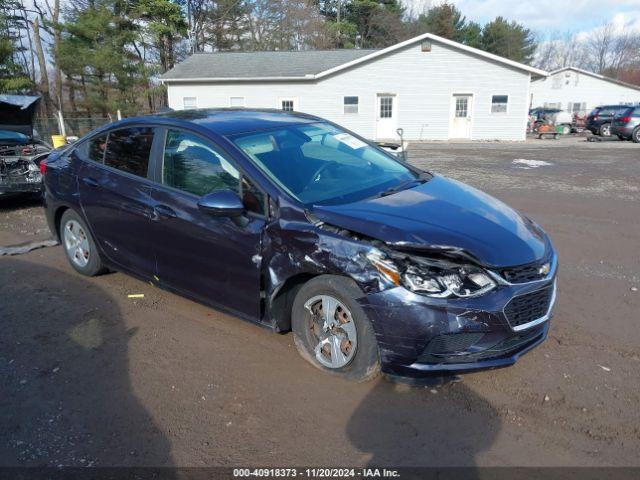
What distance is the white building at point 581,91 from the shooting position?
40406 millimetres

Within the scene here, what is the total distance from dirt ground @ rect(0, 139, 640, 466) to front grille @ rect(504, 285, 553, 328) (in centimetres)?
48

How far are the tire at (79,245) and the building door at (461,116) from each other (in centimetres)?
2251

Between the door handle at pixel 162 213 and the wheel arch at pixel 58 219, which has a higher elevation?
the door handle at pixel 162 213

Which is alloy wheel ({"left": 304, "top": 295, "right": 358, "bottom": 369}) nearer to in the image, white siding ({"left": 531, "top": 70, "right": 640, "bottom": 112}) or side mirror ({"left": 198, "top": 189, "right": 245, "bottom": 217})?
side mirror ({"left": 198, "top": 189, "right": 245, "bottom": 217})

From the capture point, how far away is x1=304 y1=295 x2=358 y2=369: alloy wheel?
10.4ft

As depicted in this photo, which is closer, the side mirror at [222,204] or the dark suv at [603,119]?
the side mirror at [222,204]

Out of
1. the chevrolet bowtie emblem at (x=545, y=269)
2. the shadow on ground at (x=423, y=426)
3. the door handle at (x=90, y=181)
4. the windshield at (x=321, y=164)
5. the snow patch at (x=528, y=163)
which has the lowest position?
the shadow on ground at (x=423, y=426)

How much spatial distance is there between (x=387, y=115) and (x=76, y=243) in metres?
22.0

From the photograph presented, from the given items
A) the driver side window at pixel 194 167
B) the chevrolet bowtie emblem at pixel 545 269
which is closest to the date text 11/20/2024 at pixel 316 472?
the chevrolet bowtie emblem at pixel 545 269

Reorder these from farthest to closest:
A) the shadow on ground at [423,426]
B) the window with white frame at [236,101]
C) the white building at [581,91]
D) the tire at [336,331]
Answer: the white building at [581,91], the window with white frame at [236,101], the tire at [336,331], the shadow on ground at [423,426]

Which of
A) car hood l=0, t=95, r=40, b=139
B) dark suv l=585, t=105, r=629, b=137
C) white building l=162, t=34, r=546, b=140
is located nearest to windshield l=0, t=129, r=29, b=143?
car hood l=0, t=95, r=40, b=139

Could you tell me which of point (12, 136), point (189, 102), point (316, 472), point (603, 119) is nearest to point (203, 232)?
point (316, 472)

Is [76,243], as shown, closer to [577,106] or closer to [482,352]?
[482,352]

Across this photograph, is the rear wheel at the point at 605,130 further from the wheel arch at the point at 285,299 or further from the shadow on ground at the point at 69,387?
the shadow on ground at the point at 69,387
